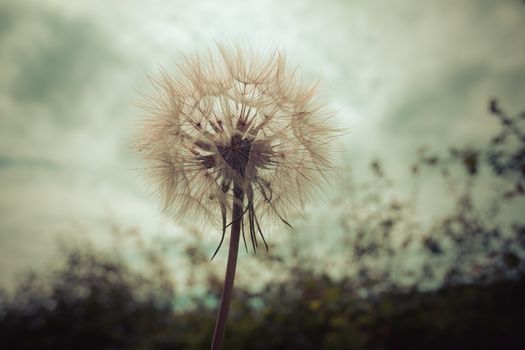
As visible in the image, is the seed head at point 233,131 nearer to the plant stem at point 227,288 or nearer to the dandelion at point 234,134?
the dandelion at point 234,134

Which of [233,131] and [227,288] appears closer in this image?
[227,288]

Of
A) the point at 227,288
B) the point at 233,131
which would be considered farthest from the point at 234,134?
the point at 227,288

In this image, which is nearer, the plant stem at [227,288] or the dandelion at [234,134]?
the plant stem at [227,288]

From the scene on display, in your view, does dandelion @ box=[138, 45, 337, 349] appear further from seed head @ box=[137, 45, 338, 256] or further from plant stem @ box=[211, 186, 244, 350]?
plant stem @ box=[211, 186, 244, 350]

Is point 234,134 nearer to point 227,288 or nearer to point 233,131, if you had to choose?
point 233,131

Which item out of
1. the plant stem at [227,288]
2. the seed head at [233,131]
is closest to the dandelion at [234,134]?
the seed head at [233,131]

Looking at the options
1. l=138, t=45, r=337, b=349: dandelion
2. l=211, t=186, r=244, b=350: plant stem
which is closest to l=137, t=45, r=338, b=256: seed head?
l=138, t=45, r=337, b=349: dandelion

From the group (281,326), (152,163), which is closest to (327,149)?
(152,163)
